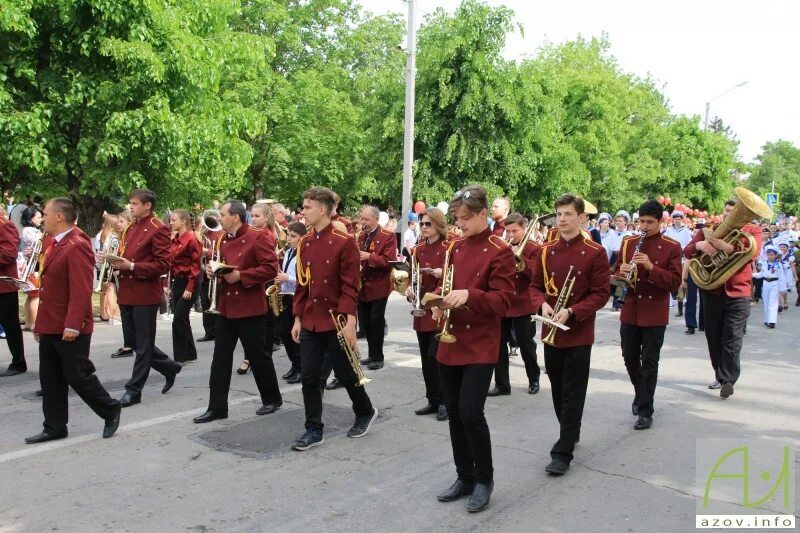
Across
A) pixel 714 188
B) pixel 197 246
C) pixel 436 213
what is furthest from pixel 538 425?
pixel 714 188

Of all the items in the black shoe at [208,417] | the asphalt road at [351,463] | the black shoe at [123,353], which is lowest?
the asphalt road at [351,463]

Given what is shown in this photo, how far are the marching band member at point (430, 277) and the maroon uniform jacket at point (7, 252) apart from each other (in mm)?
4860

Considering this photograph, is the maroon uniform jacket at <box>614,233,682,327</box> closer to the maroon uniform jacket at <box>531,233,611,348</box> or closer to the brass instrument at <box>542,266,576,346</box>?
the maroon uniform jacket at <box>531,233,611,348</box>

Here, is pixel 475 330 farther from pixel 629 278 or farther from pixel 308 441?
pixel 629 278

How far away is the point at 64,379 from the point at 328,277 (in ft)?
7.89

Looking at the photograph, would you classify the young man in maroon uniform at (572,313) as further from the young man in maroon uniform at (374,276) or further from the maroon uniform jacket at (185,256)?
the maroon uniform jacket at (185,256)

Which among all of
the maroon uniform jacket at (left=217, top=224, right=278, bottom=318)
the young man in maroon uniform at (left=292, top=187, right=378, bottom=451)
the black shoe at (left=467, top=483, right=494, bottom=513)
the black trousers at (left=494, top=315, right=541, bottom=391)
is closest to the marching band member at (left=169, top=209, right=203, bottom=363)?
the maroon uniform jacket at (left=217, top=224, right=278, bottom=318)

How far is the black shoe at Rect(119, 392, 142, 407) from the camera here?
25.0ft

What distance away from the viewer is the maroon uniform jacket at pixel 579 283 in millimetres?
5852

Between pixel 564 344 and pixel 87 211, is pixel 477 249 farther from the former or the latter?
pixel 87 211

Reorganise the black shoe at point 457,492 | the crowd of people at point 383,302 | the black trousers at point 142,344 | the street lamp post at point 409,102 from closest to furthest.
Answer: the crowd of people at point 383,302 < the black shoe at point 457,492 < the black trousers at point 142,344 < the street lamp post at point 409,102

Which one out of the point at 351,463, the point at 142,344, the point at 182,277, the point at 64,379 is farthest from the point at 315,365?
the point at 182,277

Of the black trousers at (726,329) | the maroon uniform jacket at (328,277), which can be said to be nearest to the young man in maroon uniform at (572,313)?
the maroon uniform jacket at (328,277)

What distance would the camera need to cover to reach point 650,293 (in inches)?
282
